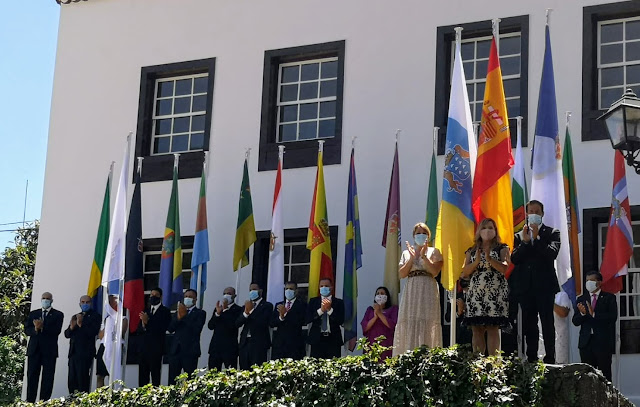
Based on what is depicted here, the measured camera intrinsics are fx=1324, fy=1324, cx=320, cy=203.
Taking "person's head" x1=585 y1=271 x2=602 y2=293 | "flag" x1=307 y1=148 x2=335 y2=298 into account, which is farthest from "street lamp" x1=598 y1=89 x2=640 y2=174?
"flag" x1=307 y1=148 x2=335 y2=298

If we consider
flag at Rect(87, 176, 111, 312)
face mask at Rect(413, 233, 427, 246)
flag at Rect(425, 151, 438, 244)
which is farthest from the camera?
flag at Rect(87, 176, 111, 312)

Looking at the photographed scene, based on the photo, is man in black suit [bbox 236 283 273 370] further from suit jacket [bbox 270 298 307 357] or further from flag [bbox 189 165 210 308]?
flag [bbox 189 165 210 308]

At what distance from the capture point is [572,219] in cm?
1631

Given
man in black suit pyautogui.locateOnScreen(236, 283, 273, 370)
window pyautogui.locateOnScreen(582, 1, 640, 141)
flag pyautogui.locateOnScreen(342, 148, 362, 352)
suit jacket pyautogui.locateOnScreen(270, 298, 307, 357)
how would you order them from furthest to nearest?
window pyautogui.locateOnScreen(582, 1, 640, 141)
flag pyautogui.locateOnScreen(342, 148, 362, 352)
man in black suit pyautogui.locateOnScreen(236, 283, 273, 370)
suit jacket pyautogui.locateOnScreen(270, 298, 307, 357)

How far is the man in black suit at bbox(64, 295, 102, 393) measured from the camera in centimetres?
1870

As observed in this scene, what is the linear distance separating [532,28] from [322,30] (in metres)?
3.38

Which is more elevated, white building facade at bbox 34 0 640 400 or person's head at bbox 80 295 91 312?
white building facade at bbox 34 0 640 400

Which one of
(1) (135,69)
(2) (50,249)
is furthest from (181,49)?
(2) (50,249)

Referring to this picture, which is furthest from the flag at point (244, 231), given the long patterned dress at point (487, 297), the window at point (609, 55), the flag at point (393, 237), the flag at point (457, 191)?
the long patterned dress at point (487, 297)

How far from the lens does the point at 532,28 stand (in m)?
18.2

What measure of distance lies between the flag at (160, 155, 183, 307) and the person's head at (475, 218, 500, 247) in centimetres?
701

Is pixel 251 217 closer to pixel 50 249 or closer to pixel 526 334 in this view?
pixel 50 249

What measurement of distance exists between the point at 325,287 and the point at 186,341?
84.9 inches

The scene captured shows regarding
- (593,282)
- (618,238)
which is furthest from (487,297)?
(618,238)
